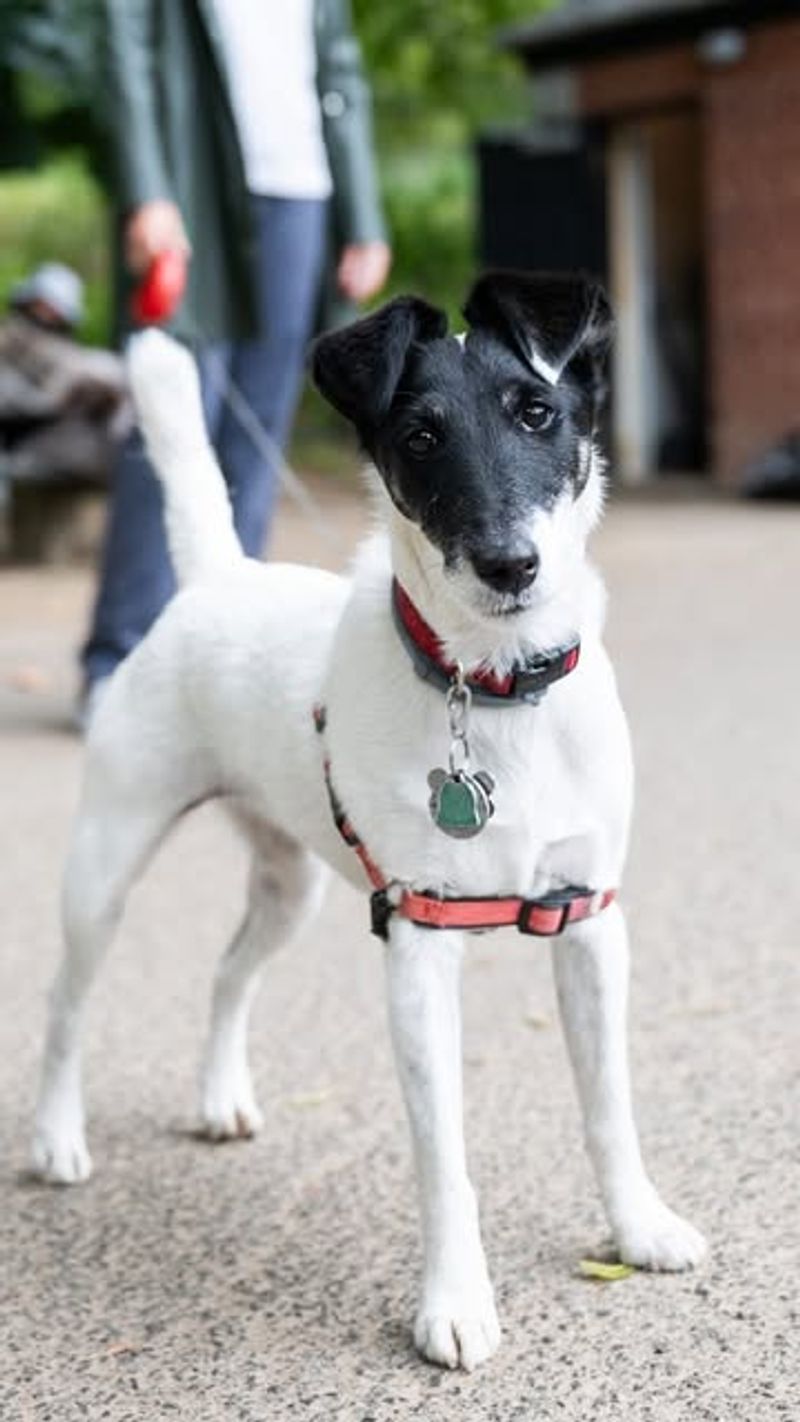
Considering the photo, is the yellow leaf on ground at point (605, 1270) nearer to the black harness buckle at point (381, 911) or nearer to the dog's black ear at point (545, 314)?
the black harness buckle at point (381, 911)

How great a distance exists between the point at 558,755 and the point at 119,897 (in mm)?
924

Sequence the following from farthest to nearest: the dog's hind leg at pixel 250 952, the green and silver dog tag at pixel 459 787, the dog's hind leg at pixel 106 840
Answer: the dog's hind leg at pixel 250 952
the dog's hind leg at pixel 106 840
the green and silver dog tag at pixel 459 787

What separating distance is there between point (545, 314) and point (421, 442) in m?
0.24

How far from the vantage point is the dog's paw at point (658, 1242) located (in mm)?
3207

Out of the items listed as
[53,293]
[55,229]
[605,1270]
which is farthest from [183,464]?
[55,229]

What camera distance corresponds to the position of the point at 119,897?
11.8 feet

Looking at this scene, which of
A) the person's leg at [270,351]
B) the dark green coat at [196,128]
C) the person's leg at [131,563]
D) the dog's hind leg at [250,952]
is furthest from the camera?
the person's leg at [131,563]

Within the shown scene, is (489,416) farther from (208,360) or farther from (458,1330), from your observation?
(208,360)

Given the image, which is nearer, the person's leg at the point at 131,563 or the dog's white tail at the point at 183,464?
the dog's white tail at the point at 183,464

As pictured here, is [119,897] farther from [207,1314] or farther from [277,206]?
[277,206]

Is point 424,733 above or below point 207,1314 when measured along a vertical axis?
above

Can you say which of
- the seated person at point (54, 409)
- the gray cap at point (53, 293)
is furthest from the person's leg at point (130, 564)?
→ the gray cap at point (53, 293)

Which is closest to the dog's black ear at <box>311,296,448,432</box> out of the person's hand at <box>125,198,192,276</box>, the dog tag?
the dog tag

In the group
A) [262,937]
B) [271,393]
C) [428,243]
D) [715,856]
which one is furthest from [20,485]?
[428,243]
